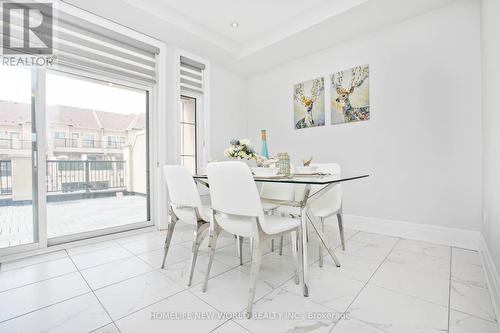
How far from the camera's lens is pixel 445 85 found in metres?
2.45

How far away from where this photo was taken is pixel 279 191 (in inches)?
98.7

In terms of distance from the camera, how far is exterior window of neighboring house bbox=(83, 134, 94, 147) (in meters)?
2.88

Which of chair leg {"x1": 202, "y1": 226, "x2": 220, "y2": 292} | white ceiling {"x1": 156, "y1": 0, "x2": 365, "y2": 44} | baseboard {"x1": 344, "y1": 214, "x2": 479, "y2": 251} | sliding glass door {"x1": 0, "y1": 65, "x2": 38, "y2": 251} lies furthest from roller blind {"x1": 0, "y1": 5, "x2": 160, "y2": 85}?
baseboard {"x1": 344, "y1": 214, "x2": 479, "y2": 251}

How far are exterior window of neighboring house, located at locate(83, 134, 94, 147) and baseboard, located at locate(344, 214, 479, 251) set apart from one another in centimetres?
348

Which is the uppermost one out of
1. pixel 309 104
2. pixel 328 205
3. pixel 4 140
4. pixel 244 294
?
pixel 309 104

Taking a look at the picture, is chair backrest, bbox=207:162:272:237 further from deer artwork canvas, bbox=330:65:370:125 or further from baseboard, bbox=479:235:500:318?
deer artwork canvas, bbox=330:65:370:125

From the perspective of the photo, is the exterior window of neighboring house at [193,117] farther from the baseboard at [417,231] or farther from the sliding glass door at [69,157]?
the baseboard at [417,231]

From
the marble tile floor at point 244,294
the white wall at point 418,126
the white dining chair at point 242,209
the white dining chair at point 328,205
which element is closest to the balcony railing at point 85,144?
the marble tile floor at point 244,294

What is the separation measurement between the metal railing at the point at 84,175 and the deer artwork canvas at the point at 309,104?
2678 millimetres

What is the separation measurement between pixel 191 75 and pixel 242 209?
292 centimetres

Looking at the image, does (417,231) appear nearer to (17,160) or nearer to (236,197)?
(236,197)

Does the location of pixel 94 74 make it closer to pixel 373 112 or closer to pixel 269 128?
pixel 269 128

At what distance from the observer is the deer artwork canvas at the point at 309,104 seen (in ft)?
11.1

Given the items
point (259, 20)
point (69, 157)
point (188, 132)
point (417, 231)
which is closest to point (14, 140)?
point (69, 157)
